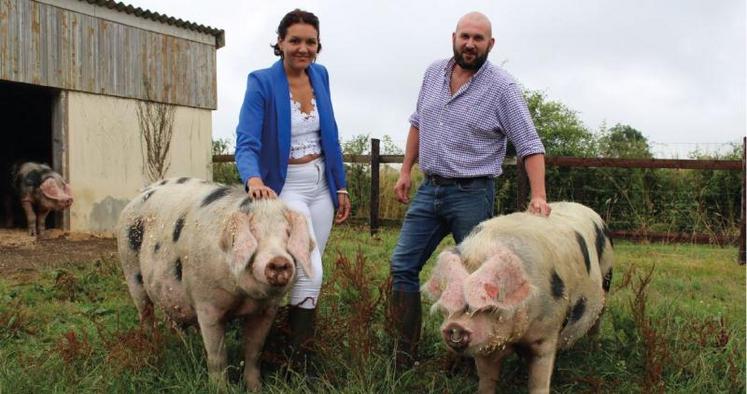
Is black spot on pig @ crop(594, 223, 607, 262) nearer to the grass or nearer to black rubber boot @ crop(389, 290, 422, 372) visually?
the grass

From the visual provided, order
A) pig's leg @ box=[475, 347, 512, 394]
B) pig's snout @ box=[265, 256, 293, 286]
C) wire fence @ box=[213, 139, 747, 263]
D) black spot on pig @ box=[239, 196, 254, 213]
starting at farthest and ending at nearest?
wire fence @ box=[213, 139, 747, 263] < black spot on pig @ box=[239, 196, 254, 213] < pig's leg @ box=[475, 347, 512, 394] < pig's snout @ box=[265, 256, 293, 286]

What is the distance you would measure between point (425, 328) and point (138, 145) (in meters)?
9.59

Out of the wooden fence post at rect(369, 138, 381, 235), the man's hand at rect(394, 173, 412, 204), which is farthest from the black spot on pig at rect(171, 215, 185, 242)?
the wooden fence post at rect(369, 138, 381, 235)

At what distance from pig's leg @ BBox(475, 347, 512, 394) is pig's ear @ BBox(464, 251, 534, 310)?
48 centimetres

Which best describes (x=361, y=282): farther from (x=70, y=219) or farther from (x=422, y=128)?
(x=70, y=219)

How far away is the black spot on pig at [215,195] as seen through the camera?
12.7ft

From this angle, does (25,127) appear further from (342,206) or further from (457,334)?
(457,334)

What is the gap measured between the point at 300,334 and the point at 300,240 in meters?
0.75

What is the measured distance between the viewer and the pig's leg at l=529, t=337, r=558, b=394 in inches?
128

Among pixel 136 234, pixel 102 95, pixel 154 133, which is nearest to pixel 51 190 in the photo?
pixel 102 95

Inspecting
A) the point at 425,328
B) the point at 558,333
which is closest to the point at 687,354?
the point at 558,333

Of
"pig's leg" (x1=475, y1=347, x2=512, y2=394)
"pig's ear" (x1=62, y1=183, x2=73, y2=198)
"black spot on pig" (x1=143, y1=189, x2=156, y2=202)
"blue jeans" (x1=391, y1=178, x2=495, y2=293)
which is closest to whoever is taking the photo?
"pig's leg" (x1=475, y1=347, x2=512, y2=394)

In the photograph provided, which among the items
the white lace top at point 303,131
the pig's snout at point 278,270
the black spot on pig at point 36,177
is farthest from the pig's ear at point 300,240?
the black spot on pig at point 36,177

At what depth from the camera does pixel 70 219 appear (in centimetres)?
1173
